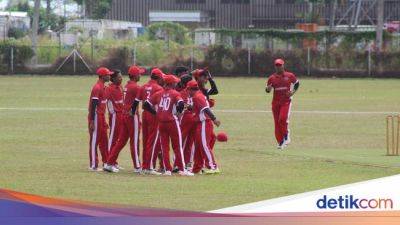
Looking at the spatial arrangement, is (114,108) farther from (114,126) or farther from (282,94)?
(282,94)

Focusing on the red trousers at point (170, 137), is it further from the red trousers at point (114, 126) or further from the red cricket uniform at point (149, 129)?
the red trousers at point (114, 126)

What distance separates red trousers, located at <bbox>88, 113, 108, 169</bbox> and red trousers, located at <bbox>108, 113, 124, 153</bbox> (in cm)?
21

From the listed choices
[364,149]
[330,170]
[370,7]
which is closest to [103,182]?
[330,170]

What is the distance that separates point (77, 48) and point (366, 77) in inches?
717

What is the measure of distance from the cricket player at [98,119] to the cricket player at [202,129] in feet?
5.84

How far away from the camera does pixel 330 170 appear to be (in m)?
21.0

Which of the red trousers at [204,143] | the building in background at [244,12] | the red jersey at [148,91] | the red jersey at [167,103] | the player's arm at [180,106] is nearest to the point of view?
the player's arm at [180,106]

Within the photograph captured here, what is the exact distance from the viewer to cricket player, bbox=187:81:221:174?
20.0 m

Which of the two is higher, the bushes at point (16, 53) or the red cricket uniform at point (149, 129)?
the red cricket uniform at point (149, 129)

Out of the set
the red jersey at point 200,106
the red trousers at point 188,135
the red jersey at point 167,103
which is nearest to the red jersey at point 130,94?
the red jersey at point 167,103

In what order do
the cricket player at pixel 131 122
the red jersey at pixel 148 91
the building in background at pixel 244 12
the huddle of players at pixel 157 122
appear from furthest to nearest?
the building in background at pixel 244 12 → the cricket player at pixel 131 122 → the red jersey at pixel 148 91 → the huddle of players at pixel 157 122

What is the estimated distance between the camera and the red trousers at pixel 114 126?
67.9ft

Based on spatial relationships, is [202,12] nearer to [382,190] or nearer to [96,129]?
[96,129]

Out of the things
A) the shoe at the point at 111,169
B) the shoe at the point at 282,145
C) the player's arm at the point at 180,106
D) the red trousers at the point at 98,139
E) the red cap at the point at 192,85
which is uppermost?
the red cap at the point at 192,85
